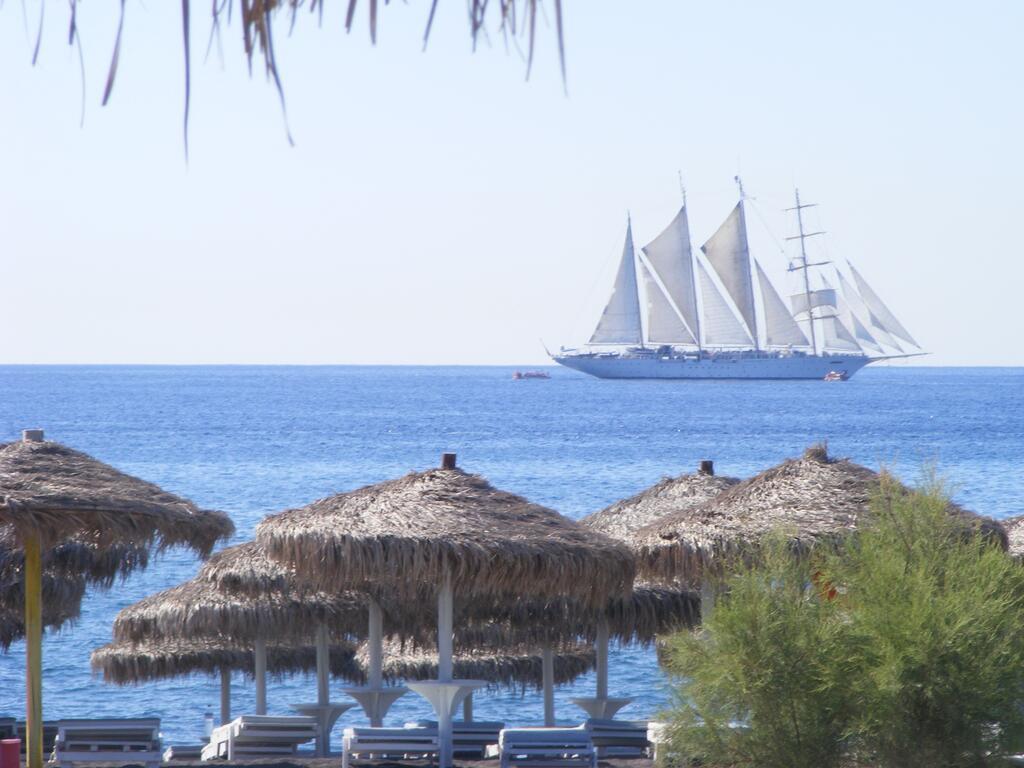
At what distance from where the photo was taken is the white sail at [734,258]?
92.1m

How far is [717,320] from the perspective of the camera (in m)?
94.9

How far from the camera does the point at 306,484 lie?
144 ft

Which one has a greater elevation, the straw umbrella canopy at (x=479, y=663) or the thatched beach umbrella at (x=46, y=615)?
the thatched beach umbrella at (x=46, y=615)

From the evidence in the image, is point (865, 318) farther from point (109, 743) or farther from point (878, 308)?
point (109, 743)

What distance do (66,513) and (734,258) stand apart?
86692 millimetres

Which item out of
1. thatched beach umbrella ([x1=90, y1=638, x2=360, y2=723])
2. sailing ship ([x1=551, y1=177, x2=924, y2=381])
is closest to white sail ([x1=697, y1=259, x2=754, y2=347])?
sailing ship ([x1=551, y1=177, x2=924, y2=381])

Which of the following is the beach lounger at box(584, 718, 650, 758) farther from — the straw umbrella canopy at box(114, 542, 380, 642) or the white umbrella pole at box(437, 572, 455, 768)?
the straw umbrella canopy at box(114, 542, 380, 642)

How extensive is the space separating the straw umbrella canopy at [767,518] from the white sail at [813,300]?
9079 centimetres

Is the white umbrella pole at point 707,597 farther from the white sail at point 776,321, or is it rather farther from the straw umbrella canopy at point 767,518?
the white sail at point 776,321

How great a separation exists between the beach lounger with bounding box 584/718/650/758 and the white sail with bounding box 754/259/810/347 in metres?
83.4

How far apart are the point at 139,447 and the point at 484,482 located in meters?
52.4

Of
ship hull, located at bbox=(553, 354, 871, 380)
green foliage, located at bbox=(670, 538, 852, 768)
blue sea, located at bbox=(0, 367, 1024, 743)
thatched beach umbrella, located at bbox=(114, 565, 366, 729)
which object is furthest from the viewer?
ship hull, located at bbox=(553, 354, 871, 380)

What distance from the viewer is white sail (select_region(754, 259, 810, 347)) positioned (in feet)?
302

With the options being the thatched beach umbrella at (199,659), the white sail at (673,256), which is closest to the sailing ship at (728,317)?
the white sail at (673,256)
